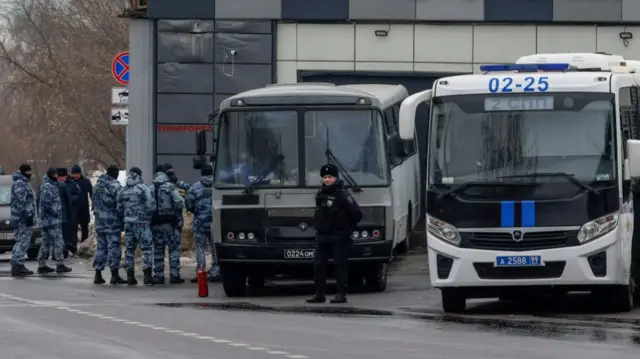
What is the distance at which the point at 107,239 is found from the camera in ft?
83.1

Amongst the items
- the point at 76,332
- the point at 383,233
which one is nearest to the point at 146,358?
the point at 76,332

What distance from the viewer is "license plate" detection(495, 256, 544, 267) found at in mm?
17391

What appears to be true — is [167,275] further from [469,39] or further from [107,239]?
[469,39]

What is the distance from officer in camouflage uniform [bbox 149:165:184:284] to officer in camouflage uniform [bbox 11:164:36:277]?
3.41m

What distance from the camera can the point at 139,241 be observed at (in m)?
24.2

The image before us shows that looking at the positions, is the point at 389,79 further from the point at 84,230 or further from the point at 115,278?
the point at 115,278

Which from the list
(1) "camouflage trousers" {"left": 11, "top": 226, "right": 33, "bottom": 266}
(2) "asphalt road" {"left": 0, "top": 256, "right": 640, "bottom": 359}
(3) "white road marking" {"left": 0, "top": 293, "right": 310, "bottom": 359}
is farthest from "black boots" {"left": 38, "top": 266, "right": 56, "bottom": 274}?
(2) "asphalt road" {"left": 0, "top": 256, "right": 640, "bottom": 359}

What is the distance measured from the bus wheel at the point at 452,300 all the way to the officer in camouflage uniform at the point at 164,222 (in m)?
6.95

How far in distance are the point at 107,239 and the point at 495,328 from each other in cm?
1060

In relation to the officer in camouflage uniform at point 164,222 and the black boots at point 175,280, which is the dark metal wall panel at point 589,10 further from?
the black boots at point 175,280

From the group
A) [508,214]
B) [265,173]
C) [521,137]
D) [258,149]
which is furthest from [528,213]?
[258,149]

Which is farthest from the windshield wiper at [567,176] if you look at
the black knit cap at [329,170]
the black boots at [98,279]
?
the black boots at [98,279]

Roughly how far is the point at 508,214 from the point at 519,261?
1.67ft

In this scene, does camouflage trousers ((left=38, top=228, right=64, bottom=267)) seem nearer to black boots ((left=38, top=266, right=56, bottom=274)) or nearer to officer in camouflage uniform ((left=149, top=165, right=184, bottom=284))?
black boots ((left=38, top=266, right=56, bottom=274))
